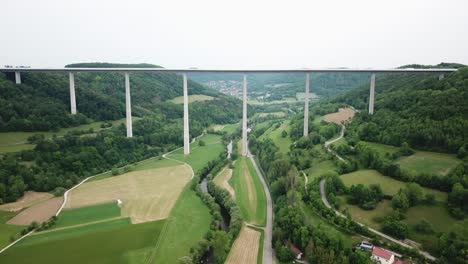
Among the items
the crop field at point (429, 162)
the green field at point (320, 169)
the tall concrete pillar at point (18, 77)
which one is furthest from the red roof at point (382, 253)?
the tall concrete pillar at point (18, 77)

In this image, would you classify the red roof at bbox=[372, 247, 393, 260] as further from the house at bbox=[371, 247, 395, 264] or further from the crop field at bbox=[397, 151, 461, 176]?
the crop field at bbox=[397, 151, 461, 176]

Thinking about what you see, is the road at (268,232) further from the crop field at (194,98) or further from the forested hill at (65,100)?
the crop field at (194,98)

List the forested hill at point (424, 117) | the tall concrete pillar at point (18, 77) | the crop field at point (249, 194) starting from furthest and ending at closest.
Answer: the tall concrete pillar at point (18, 77)
the forested hill at point (424, 117)
the crop field at point (249, 194)

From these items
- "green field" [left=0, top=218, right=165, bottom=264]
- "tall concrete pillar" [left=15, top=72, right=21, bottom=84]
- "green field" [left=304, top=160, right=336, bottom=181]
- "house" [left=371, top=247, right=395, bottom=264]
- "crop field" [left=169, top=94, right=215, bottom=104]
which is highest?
"tall concrete pillar" [left=15, top=72, right=21, bottom=84]

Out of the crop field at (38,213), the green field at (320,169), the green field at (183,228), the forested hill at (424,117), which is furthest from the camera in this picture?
the green field at (320,169)

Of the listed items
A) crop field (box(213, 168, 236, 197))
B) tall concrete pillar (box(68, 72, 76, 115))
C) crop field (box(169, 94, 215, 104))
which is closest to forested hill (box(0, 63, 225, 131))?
tall concrete pillar (box(68, 72, 76, 115))

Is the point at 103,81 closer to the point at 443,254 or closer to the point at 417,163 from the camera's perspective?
the point at 417,163

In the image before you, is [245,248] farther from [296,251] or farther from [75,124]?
[75,124]
